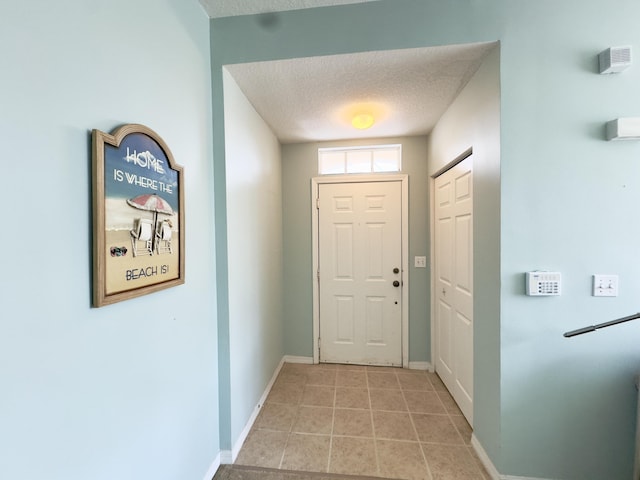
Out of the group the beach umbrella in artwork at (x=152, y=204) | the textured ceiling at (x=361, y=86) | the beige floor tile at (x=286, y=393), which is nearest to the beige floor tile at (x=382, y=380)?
the beige floor tile at (x=286, y=393)

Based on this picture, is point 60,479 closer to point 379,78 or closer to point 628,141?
point 379,78

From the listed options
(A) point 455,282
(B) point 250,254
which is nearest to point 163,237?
(B) point 250,254

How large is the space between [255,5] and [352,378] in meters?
3.05

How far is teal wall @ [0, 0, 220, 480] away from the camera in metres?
0.71

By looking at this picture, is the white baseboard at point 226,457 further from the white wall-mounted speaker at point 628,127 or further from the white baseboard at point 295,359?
the white wall-mounted speaker at point 628,127

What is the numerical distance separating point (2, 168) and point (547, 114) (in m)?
2.22

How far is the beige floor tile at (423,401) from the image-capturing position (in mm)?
2227

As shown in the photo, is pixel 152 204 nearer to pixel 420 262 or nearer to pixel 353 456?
pixel 353 456

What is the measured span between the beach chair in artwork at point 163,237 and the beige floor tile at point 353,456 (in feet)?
5.25

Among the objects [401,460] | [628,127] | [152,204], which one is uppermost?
[628,127]

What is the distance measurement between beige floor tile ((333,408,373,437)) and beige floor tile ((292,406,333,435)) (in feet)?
0.17

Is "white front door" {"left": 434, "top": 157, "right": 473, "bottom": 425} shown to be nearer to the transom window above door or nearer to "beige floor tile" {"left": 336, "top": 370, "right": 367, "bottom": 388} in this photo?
the transom window above door

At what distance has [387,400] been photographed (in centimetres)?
235

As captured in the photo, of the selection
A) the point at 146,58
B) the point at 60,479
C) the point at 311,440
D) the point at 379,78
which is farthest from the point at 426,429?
the point at 146,58
